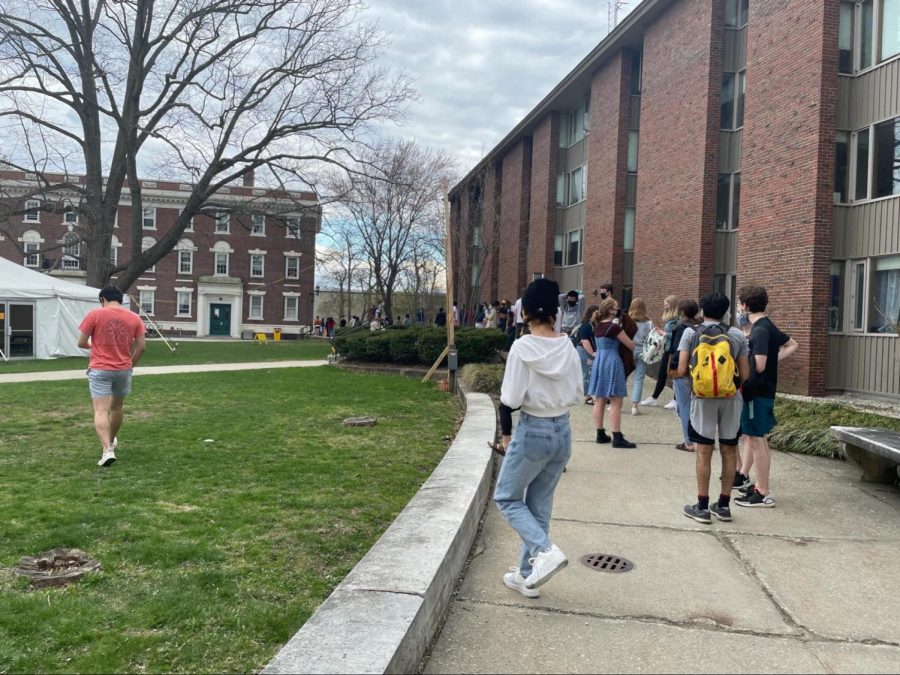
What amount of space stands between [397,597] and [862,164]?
14.6m

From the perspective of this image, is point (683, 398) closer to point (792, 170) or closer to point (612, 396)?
point (612, 396)

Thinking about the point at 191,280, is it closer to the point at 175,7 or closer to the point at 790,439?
the point at 175,7

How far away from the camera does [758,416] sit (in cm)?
552

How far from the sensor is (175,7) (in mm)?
23516

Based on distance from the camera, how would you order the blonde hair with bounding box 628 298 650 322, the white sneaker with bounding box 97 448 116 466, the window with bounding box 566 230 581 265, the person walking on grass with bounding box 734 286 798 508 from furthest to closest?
the window with bounding box 566 230 581 265 < the blonde hair with bounding box 628 298 650 322 < the white sneaker with bounding box 97 448 116 466 < the person walking on grass with bounding box 734 286 798 508

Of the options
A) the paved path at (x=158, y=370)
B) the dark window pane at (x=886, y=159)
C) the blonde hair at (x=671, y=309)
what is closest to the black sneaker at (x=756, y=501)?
the blonde hair at (x=671, y=309)

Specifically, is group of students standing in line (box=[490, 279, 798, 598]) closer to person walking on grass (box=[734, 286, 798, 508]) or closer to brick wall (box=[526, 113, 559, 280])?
person walking on grass (box=[734, 286, 798, 508])

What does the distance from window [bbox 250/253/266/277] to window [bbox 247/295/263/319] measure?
187 centimetres

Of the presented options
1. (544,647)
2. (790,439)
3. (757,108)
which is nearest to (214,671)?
(544,647)

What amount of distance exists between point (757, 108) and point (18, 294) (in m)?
22.3

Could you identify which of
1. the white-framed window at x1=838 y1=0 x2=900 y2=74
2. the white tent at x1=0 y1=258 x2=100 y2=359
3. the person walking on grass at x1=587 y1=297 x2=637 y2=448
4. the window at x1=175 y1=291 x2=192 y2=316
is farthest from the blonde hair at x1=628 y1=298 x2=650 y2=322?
the window at x1=175 y1=291 x2=192 y2=316

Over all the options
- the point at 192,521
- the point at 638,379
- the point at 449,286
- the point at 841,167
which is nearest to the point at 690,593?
the point at 192,521

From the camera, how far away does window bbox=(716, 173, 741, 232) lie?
17266mm

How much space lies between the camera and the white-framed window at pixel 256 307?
178 feet
